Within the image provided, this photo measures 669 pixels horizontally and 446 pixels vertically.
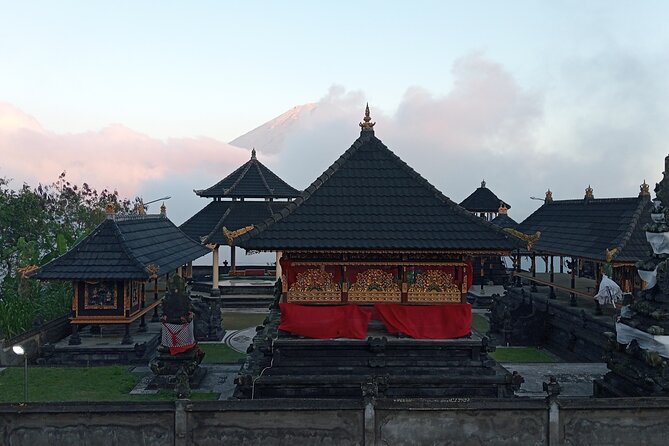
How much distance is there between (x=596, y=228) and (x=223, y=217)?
2467 cm

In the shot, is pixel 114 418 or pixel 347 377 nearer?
pixel 114 418

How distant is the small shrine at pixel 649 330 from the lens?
14.1 metres

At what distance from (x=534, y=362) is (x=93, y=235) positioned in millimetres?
20962

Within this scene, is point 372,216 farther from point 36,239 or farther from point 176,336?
point 36,239

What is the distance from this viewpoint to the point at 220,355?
77.9 ft

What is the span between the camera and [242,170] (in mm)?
42000

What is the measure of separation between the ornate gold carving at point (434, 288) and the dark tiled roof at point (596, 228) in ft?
38.0

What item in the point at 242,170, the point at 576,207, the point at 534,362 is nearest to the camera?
the point at 534,362

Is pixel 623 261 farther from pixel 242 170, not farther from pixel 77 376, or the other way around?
pixel 242 170

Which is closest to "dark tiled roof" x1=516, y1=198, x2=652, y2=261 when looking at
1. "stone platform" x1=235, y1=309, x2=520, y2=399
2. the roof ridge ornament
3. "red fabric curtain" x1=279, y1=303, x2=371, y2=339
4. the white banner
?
the roof ridge ornament

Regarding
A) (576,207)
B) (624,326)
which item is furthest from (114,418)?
(576,207)

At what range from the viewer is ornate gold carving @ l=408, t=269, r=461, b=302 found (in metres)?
14.9

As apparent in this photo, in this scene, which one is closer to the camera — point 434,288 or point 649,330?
point 649,330

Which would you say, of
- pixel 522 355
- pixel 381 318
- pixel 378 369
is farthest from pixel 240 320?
pixel 378 369
